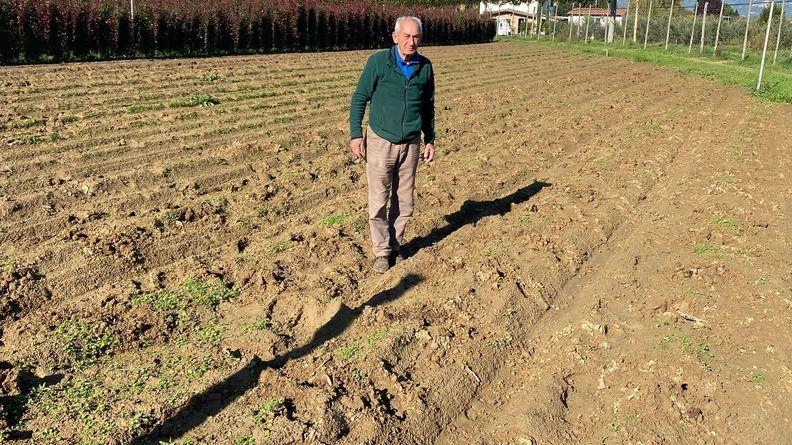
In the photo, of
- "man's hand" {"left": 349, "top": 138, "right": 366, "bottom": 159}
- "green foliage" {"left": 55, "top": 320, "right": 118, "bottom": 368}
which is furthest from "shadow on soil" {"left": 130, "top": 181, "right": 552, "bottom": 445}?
"man's hand" {"left": 349, "top": 138, "right": 366, "bottom": 159}

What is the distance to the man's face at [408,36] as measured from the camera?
14.1 feet

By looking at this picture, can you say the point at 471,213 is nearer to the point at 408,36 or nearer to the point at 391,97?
the point at 391,97

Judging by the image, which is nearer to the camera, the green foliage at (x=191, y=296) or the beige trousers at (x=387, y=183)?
the green foliage at (x=191, y=296)

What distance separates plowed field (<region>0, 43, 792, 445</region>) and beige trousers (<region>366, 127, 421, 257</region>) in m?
0.30

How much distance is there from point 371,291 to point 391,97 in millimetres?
1356

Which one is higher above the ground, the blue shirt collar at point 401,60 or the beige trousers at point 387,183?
the blue shirt collar at point 401,60

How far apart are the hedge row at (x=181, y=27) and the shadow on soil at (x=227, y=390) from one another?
42.7 ft

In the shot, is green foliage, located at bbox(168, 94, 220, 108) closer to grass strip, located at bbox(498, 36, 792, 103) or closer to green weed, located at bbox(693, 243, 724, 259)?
green weed, located at bbox(693, 243, 724, 259)

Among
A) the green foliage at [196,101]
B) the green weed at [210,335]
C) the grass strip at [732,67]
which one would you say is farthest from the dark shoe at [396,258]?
the grass strip at [732,67]

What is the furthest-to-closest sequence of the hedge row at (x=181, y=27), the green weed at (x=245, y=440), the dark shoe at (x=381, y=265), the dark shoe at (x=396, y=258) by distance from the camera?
1. the hedge row at (x=181, y=27)
2. the dark shoe at (x=396, y=258)
3. the dark shoe at (x=381, y=265)
4. the green weed at (x=245, y=440)

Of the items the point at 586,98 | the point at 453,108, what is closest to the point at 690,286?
the point at 453,108

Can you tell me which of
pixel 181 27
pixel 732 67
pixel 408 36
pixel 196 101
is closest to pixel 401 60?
pixel 408 36

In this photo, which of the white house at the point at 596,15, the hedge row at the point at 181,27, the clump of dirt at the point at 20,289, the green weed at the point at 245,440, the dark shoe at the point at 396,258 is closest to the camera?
the green weed at the point at 245,440

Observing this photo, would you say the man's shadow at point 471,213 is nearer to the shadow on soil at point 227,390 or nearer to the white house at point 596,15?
the shadow on soil at point 227,390
